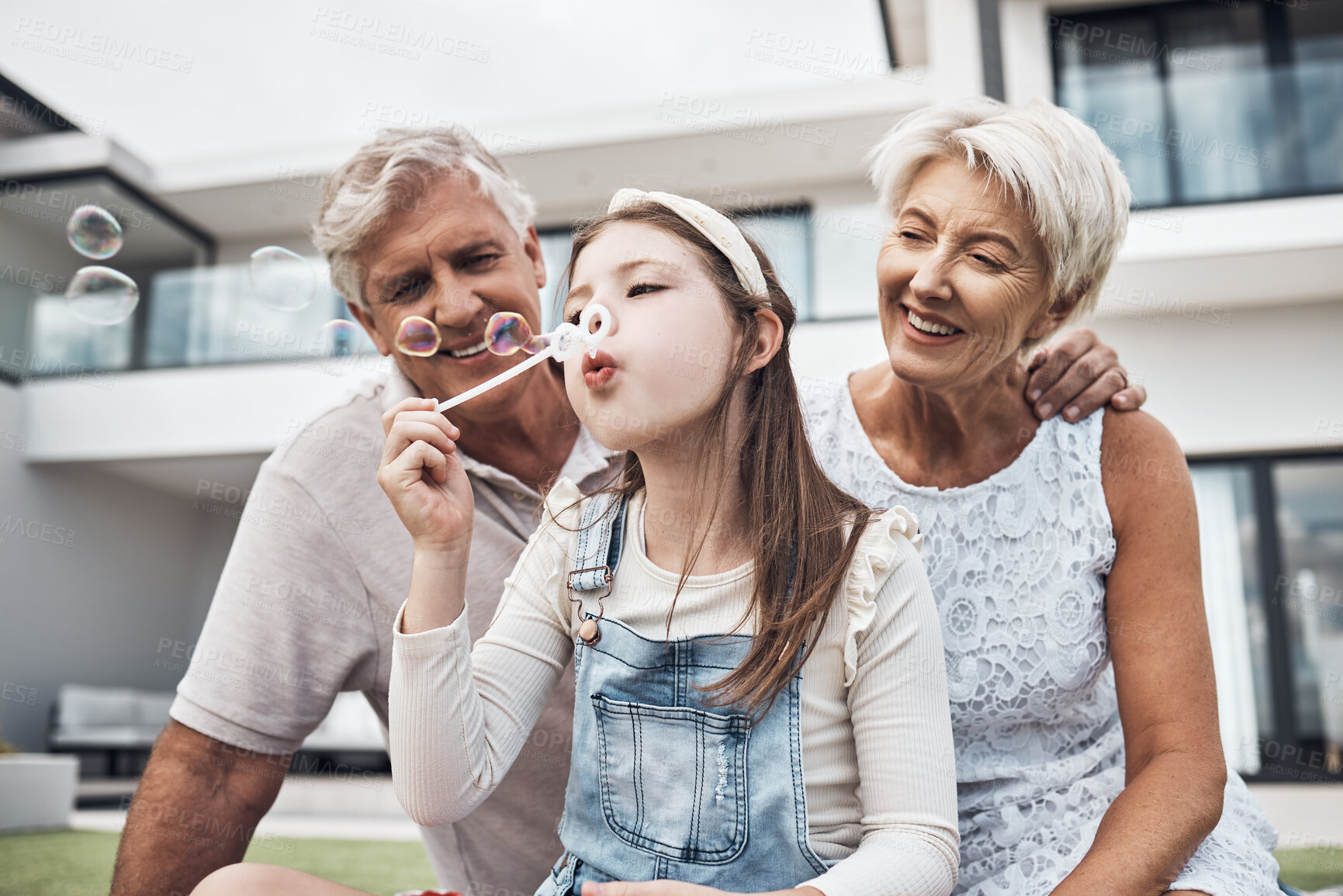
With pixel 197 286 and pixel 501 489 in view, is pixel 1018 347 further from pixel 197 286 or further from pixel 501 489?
pixel 197 286

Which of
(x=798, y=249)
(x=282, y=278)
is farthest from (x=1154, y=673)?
(x=798, y=249)

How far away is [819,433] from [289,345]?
9.87m

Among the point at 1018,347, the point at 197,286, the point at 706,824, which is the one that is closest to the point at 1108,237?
the point at 1018,347

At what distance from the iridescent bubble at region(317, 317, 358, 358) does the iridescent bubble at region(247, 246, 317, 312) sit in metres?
0.28

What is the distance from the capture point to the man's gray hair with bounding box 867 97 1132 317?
1.54 meters

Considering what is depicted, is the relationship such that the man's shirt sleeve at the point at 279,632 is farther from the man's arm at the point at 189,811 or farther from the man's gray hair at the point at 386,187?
the man's gray hair at the point at 386,187

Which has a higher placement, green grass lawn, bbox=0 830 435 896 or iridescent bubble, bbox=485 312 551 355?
iridescent bubble, bbox=485 312 551 355

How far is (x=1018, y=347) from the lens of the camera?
1744mm

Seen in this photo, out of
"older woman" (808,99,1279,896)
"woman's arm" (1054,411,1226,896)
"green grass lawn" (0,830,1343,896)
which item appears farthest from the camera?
"green grass lawn" (0,830,1343,896)

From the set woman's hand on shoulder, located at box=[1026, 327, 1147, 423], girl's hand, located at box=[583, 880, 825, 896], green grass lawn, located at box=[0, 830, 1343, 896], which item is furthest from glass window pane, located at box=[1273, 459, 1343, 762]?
girl's hand, located at box=[583, 880, 825, 896]

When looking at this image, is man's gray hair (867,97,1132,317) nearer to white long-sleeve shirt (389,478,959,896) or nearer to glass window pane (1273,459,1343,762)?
white long-sleeve shirt (389,478,959,896)

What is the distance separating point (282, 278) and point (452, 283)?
0.84 meters

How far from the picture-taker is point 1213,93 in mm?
8562

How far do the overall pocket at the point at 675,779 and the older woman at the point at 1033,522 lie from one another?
0.51m
